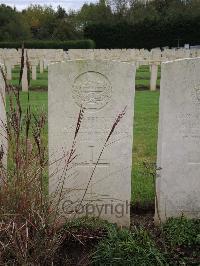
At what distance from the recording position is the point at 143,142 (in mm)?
6879

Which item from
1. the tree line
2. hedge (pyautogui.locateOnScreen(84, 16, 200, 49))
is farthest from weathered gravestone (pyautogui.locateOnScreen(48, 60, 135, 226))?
hedge (pyautogui.locateOnScreen(84, 16, 200, 49))

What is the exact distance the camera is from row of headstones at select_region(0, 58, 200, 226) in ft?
12.5

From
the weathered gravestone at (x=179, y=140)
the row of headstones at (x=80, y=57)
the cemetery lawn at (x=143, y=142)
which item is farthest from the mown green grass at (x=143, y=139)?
the row of headstones at (x=80, y=57)

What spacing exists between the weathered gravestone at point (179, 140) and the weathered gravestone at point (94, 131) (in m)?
0.29

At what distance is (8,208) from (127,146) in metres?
1.36

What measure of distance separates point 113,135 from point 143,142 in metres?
3.00

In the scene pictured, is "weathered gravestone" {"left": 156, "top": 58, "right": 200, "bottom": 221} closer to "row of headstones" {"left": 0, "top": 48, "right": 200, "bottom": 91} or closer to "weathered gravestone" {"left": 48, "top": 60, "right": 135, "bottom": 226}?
"weathered gravestone" {"left": 48, "top": 60, "right": 135, "bottom": 226}

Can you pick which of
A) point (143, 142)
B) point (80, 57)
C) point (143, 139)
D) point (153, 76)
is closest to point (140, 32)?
point (80, 57)

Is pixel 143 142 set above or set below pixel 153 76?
below

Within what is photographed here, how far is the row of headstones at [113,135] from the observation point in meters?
3.80

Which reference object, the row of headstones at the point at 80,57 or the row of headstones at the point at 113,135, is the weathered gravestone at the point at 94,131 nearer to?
the row of headstones at the point at 113,135

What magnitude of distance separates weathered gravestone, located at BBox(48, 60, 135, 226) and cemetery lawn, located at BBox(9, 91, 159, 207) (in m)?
0.22

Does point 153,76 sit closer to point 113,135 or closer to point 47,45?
point 113,135

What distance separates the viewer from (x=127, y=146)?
3.96 metres
